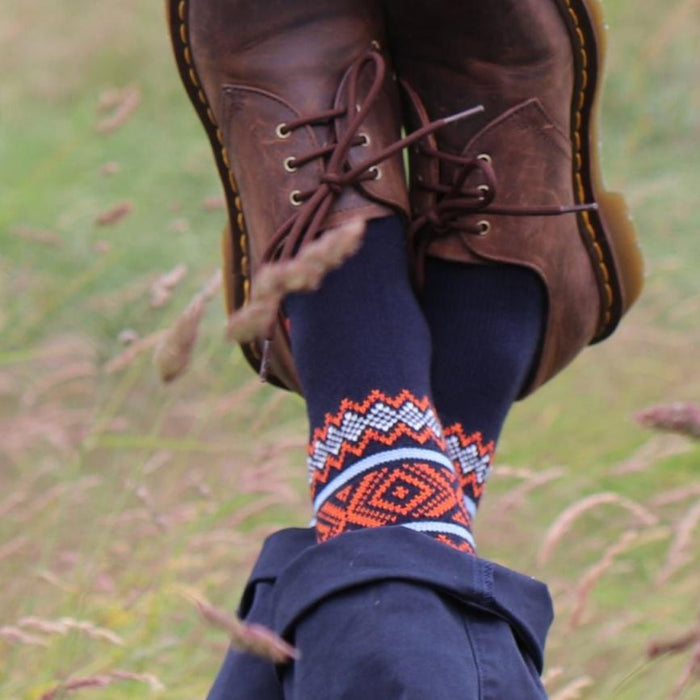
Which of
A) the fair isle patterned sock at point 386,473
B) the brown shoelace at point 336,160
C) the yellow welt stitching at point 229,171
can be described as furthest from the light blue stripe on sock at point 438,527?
the yellow welt stitching at point 229,171

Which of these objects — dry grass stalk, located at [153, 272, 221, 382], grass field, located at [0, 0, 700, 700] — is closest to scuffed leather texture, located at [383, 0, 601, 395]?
grass field, located at [0, 0, 700, 700]

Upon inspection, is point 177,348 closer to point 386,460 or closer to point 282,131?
point 386,460

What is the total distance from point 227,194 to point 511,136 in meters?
0.30

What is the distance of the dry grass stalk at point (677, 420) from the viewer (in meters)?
0.72

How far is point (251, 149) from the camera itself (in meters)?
1.33

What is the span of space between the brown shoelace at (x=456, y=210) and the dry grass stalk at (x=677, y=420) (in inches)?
24.0

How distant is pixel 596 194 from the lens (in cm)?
140

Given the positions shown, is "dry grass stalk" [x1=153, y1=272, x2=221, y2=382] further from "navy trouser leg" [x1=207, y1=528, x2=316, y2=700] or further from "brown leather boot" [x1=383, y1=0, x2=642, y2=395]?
"brown leather boot" [x1=383, y1=0, x2=642, y2=395]

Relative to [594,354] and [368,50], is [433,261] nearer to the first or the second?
[368,50]

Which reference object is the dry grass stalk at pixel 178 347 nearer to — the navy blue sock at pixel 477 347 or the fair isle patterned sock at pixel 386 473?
the fair isle patterned sock at pixel 386 473

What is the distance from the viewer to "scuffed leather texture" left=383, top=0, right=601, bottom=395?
1.32 metres

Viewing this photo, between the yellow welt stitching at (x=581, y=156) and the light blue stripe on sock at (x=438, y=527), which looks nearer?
the light blue stripe on sock at (x=438, y=527)

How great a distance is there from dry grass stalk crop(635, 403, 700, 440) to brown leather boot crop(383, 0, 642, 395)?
593 millimetres

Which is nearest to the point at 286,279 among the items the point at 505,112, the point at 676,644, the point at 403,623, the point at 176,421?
the point at 676,644
